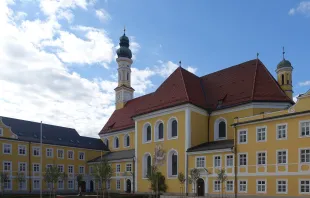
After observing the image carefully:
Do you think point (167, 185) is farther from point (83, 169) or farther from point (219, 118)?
point (83, 169)

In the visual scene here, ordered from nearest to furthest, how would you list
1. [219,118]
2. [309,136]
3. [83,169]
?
[309,136] < [219,118] < [83,169]

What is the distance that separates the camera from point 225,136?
38500mm

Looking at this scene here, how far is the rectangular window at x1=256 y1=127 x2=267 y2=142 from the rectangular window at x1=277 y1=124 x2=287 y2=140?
4.27 feet

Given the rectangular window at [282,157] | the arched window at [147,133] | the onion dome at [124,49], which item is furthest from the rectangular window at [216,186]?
the onion dome at [124,49]

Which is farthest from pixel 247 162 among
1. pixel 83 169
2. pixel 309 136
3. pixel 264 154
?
pixel 83 169

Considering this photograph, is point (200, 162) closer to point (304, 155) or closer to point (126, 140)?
point (304, 155)

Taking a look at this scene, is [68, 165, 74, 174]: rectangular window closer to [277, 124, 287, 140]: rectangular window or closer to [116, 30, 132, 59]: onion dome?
[116, 30, 132, 59]: onion dome

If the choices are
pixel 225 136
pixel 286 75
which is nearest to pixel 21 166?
pixel 225 136

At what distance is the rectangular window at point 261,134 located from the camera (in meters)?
29.7

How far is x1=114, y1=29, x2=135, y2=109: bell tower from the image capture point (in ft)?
207

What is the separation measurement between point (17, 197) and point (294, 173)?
2897cm

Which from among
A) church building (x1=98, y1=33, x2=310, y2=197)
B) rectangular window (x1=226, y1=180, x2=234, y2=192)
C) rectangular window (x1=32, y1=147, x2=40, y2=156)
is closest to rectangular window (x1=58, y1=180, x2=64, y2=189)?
rectangular window (x1=32, y1=147, x2=40, y2=156)

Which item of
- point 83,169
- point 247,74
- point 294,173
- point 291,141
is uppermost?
point 247,74

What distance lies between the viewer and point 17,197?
3472cm
